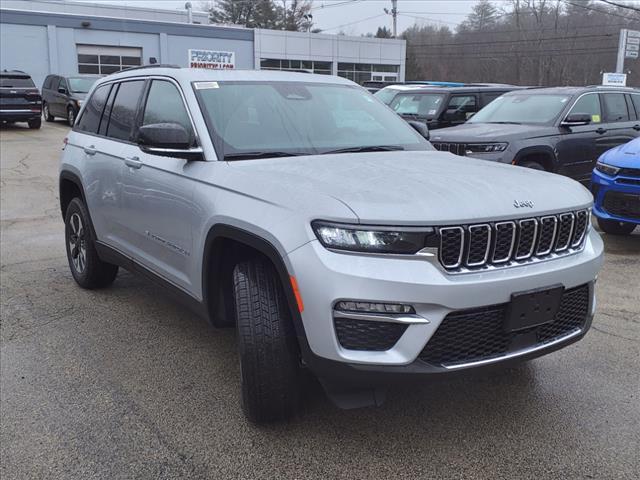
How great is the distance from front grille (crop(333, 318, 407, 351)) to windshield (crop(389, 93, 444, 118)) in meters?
9.34

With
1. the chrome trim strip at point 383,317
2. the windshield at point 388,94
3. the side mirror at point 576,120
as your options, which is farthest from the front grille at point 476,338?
the windshield at point 388,94

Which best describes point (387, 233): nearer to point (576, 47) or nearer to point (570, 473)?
point (570, 473)

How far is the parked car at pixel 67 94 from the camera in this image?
67.5 feet

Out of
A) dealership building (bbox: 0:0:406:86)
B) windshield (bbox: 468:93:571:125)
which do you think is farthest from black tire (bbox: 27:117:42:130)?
windshield (bbox: 468:93:571:125)

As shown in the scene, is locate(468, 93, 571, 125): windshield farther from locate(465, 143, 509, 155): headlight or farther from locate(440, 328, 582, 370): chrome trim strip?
locate(440, 328, 582, 370): chrome trim strip

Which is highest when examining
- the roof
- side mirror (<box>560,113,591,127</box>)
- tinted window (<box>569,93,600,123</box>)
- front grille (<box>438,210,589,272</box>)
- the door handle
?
the roof

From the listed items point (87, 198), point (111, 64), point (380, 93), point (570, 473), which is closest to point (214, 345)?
point (87, 198)

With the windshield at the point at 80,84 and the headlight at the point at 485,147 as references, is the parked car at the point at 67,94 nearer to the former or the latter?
the windshield at the point at 80,84

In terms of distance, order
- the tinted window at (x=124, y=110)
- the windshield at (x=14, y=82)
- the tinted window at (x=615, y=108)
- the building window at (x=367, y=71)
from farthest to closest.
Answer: the building window at (x=367, y=71) → the windshield at (x=14, y=82) → the tinted window at (x=615, y=108) → the tinted window at (x=124, y=110)

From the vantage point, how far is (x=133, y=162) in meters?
4.16

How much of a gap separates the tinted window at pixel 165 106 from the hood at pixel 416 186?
2.18ft

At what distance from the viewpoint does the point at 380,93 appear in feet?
44.7

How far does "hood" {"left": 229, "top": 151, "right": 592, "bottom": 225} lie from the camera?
8.61 ft

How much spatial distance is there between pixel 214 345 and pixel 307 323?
5.74 ft
